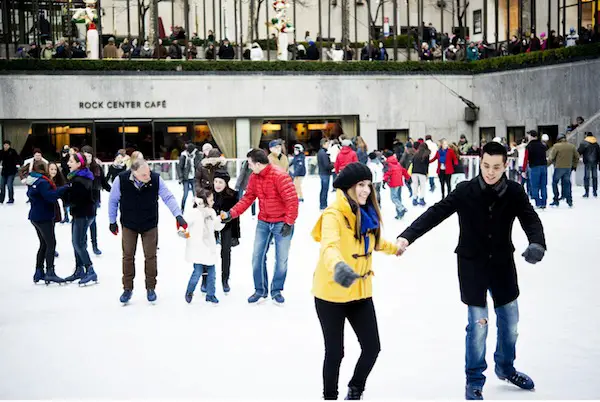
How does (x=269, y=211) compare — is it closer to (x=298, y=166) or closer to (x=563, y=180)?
(x=563, y=180)

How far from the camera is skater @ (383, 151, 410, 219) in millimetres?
15906

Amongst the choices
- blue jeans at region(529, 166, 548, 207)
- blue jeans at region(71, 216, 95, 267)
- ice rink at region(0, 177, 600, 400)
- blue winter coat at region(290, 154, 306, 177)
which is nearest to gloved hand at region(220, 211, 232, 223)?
ice rink at region(0, 177, 600, 400)

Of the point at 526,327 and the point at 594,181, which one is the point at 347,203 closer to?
the point at 526,327

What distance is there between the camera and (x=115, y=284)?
953cm

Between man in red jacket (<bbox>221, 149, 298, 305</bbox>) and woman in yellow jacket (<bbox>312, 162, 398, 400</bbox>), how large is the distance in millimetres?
3078

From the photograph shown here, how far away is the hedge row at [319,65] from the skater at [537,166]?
1269cm

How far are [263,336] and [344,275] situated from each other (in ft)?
8.86

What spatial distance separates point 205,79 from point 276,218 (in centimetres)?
2465

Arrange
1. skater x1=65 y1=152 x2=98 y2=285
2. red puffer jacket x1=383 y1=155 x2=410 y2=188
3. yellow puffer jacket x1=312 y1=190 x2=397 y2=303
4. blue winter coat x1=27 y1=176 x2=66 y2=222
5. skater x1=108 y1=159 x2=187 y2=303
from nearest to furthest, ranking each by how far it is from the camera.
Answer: yellow puffer jacket x1=312 y1=190 x2=397 y2=303 < skater x1=108 y1=159 x2=187 y2=303 < blue winter coat x1=27 y1=176 x2=66 y2=222 < skater x1=65 y1=152 x2=98 y2=285 < red puffer jacket x1=383 y1=155 x2=410 y2=188

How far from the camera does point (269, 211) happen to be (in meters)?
8.10

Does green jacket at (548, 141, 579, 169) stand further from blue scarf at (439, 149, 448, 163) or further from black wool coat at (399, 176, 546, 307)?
black wool coat at (399, 176, 546, 307)

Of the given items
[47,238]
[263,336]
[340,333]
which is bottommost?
[263,336]

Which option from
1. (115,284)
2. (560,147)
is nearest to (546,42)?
(560,147)

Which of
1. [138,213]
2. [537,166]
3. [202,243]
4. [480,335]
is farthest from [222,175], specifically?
[537,166]
